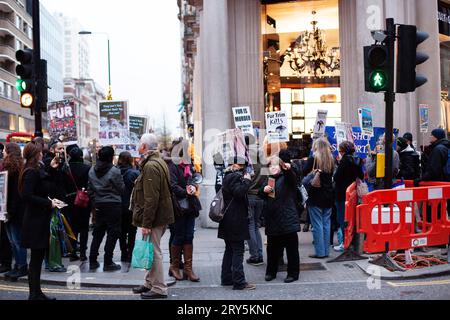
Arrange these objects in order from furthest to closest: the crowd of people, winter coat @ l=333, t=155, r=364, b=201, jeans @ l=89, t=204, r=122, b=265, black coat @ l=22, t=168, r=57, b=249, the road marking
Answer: winter coat @ l=333, t=155, r=364, b=201, jeans @ l=89, t=204, r=122, b=265, the road marking, the crowd of people, black coat @ l=22, t=168, r=57, b=249

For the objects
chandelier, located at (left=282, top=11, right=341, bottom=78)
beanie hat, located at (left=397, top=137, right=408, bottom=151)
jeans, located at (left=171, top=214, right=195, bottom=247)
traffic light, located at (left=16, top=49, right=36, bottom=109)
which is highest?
chandelier, located at (left=282, top=11, right=341, bottom=78)

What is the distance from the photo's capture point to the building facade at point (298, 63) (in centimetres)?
1516

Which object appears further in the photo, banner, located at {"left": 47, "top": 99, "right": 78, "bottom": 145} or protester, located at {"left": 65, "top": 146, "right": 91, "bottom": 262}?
banner, located at {"left": 47, "top": 99, "right": 78, "bottom": 145}

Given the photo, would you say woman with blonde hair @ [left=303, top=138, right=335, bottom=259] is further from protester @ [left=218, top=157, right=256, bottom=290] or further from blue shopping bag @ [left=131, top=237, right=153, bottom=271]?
blue shopping bag @ [left=131, top=237, right=153, bottom=271]

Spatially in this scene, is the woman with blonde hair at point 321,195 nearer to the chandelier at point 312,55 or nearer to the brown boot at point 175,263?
the brown boot at point 175,263

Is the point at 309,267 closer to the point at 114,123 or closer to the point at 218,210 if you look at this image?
the point at 218,210

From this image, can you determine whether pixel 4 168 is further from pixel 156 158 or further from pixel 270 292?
pixel 270 292

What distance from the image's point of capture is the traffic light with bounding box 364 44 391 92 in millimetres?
8930

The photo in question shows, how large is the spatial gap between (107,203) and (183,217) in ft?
5.19

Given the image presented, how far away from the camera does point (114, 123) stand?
13273 millimetres

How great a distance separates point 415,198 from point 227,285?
3.14 m

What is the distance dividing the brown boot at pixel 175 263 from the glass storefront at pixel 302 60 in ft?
→ 29.4

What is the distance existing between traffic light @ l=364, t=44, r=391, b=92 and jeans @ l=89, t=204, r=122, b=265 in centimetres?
450

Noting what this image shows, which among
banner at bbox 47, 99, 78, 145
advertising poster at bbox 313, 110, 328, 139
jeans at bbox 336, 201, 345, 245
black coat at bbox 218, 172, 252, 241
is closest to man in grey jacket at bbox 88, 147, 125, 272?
black coat at bbox 218, 172, 252, 241
